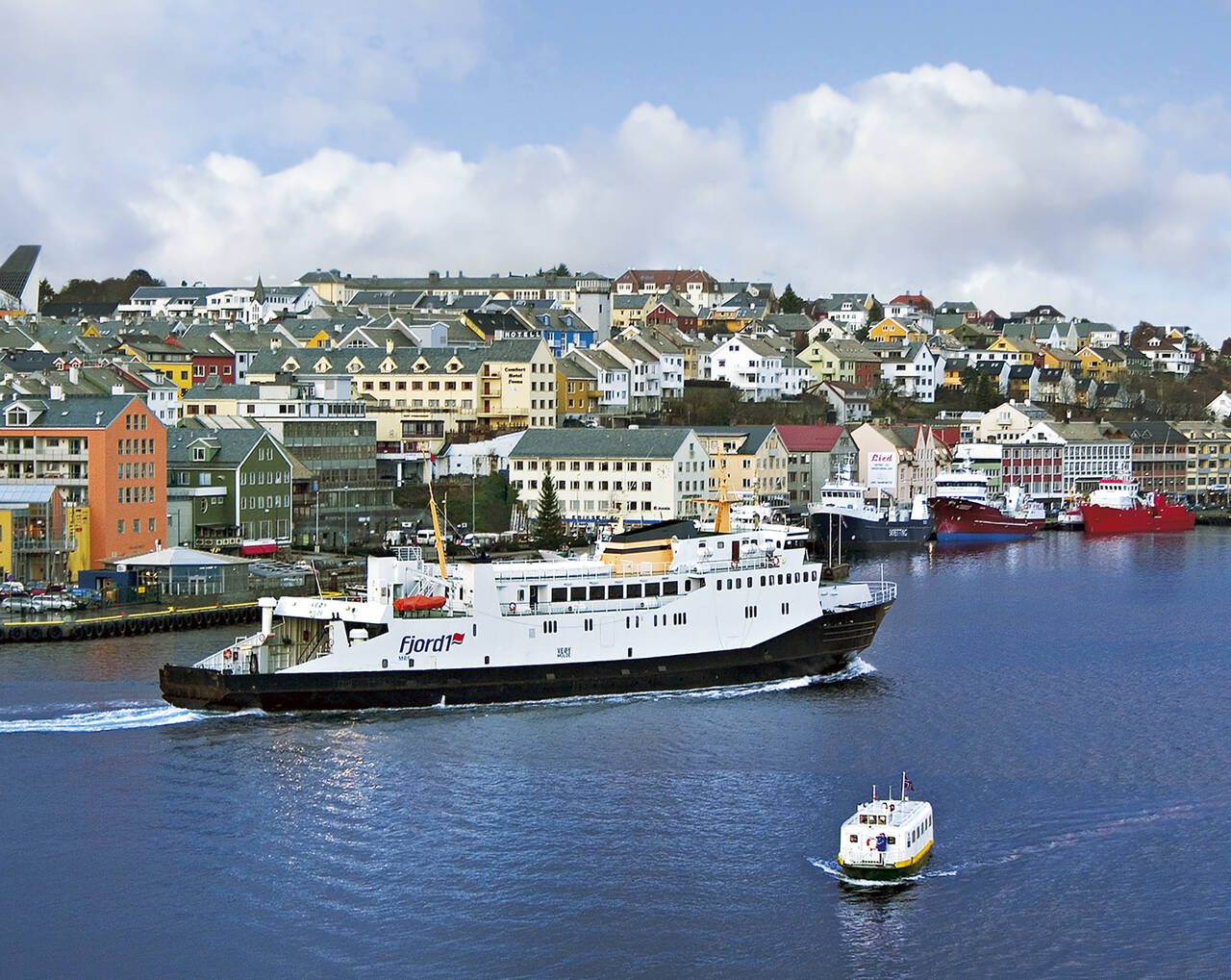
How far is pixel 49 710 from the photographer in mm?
38125

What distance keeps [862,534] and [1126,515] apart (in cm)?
2085

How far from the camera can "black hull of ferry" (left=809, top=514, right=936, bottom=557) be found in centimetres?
8094

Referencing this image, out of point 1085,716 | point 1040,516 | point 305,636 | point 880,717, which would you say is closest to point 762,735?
point 880,717

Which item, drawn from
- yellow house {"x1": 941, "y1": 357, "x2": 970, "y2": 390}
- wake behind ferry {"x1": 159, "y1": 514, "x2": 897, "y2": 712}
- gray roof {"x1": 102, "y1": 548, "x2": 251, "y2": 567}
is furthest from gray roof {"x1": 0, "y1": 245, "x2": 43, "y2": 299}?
wake behind ferry {"x1": 159, "y1": 514, "x2": 897, "y2": 712}

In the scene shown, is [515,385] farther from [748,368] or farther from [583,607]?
[583,607]

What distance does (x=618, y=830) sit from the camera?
101 ft

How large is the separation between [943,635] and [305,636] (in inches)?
786

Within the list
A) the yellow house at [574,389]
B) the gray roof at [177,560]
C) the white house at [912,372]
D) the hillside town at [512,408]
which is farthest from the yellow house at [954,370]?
the gray roof at [177,560]

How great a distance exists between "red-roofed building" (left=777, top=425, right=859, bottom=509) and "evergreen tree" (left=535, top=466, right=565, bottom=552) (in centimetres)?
1869

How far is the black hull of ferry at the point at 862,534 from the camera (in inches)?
3187

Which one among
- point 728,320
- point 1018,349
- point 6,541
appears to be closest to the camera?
point 6,541

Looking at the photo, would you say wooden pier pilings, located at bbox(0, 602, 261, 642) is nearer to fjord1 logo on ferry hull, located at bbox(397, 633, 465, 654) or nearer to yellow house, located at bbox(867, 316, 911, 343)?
fjord1 logo on ferry hull, located at bbox(397, 633, 465, 654)

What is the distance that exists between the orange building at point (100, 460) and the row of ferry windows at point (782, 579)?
75.9 feet

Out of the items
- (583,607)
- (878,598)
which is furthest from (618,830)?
(878,598)
